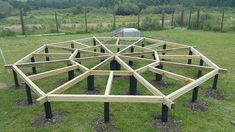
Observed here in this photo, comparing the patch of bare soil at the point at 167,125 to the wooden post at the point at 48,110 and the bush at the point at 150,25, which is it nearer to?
the wooden post at the point at 48,110

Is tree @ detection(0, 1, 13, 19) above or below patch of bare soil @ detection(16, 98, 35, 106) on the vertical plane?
above

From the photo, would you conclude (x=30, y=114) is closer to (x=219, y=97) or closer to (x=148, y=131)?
(x=148, y=131)

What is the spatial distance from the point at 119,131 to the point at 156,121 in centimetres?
66

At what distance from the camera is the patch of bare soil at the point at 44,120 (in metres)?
3.80

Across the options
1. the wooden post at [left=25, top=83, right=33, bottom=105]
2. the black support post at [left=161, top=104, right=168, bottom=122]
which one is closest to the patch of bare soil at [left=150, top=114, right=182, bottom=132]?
the black support post at [left=161, top=104, right=168, bottom=122]

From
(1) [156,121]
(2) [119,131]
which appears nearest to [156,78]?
(1) [156,121]

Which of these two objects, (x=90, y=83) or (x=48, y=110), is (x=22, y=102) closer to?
(x=48, y=110)

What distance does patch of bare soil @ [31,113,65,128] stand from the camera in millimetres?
3803

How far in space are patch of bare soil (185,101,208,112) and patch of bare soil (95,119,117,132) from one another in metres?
1.52

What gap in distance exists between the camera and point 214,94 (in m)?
4.96

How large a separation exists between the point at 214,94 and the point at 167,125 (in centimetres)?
174

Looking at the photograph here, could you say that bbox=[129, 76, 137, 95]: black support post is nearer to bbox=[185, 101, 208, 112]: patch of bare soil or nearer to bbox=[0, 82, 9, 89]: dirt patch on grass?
bbox=[185, 101, 208, 112]: patch of bare soil

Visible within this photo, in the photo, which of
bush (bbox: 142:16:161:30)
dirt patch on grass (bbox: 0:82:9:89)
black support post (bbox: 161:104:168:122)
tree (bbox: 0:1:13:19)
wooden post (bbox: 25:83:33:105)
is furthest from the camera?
tree (bbox: 0:1:13:19)

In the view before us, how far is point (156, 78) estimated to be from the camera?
5.57m
